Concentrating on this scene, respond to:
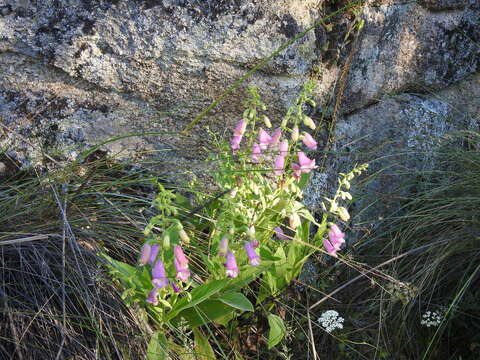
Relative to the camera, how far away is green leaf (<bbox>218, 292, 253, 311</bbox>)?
1.98 meters

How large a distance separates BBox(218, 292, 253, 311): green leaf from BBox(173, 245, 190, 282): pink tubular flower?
20 centimetres

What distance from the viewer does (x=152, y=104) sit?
2482 mm

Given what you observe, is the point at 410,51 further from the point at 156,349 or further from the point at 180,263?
the point at 156,349

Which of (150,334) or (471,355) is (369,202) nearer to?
(471,355)

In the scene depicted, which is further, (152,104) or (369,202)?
(369,202)

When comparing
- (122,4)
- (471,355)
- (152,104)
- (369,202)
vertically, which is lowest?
(471,355)

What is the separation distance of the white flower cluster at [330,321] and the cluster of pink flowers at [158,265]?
0.56 m


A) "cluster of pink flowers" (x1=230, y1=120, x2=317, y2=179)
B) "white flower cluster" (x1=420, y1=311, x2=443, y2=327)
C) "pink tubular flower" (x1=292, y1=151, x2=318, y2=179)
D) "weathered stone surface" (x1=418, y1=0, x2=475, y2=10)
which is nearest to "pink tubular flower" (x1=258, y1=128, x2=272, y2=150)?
"cluster of pink flowers" (x1=230, y1=120, x2=317, y2=179)

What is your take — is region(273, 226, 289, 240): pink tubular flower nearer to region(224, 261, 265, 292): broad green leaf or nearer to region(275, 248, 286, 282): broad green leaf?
region(275, 248, 286, 282): broad green leaf

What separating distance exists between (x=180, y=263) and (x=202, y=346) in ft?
1.33

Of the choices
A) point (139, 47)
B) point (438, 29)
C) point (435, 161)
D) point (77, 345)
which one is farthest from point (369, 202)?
point (77, 345)

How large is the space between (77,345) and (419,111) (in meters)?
1.69

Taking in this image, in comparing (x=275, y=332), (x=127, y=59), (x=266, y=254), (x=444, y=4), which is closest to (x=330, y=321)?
(x=275, y=332)

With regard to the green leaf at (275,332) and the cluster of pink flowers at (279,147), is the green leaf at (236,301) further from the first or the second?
the cluster of pink flowers at (279,147)
